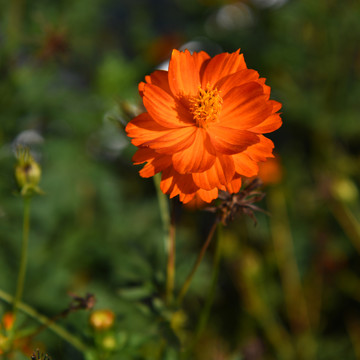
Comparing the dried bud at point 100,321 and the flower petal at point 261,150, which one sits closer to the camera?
the flower petal at point 261,150

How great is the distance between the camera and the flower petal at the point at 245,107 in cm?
51

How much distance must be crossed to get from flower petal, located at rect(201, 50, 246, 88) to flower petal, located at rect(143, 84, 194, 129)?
0.06 metres

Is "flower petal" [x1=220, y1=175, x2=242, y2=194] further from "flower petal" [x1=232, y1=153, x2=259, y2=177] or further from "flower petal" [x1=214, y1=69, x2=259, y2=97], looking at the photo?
"flower petal" [x1=214, y1=69, x2=259, y2=97]

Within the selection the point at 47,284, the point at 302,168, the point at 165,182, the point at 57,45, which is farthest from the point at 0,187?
the point at 302,168

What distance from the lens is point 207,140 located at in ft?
1.93

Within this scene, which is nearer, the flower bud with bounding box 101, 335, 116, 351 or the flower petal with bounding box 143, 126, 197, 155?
the flower petal with bounding box 143, 126, 197, 155

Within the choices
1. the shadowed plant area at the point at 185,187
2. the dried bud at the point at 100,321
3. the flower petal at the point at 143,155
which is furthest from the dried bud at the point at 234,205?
the dried bud at the point at 100,321

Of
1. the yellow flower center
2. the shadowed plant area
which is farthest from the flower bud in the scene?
the yellow flower center

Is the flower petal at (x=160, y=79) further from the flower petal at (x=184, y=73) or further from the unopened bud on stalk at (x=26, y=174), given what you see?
the unopened bud on stalk at (x=26, y=174)

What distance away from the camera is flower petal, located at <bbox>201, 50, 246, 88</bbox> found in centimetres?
55

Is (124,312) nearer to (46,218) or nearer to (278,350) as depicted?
(46,218)

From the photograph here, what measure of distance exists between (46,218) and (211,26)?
4.01ft

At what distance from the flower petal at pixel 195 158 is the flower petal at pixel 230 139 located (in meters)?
0.01

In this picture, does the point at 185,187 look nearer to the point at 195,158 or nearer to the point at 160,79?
the point at 195,158
